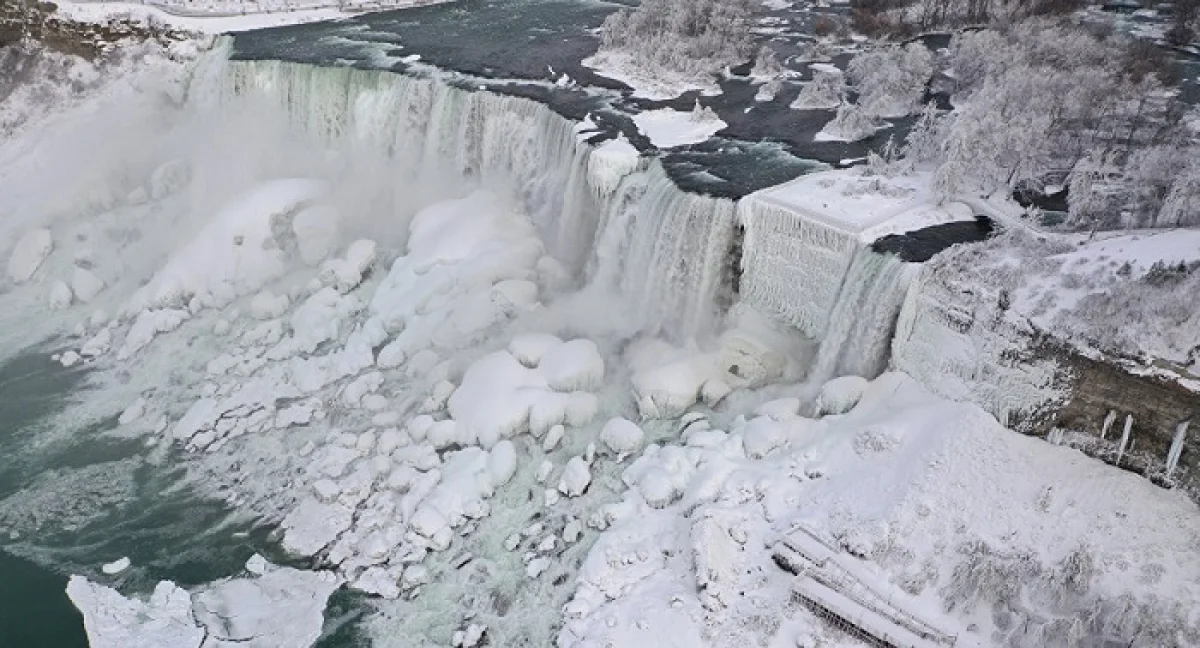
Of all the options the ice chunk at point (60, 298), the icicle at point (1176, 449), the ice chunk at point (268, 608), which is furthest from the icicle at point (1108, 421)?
the ice chunk at point (60, 298)

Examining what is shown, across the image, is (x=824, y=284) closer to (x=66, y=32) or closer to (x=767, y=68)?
(x=767, y=68)

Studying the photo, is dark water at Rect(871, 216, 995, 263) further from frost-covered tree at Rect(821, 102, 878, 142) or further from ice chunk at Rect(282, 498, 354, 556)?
ice chunk at Rect(282, 498, 354, 556)

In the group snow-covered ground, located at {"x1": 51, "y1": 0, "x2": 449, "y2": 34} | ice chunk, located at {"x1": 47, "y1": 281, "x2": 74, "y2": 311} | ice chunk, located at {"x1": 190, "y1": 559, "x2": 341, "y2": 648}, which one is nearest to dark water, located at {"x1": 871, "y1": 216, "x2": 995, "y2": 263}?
ice chunk, located at {"x1": 190, "y1": 559, "x2": 341, "y2": 648}

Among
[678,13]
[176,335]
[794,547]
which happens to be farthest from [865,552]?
[678,13]

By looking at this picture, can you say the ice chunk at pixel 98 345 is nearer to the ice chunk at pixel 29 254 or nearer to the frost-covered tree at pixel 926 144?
the ice chunk at pixel 29 254

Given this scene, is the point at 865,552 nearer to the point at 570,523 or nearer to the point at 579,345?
the point at 570,523

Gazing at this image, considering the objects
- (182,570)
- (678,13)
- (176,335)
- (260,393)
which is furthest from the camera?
(678,13)

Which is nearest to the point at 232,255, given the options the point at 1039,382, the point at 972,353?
the point at 972,353
